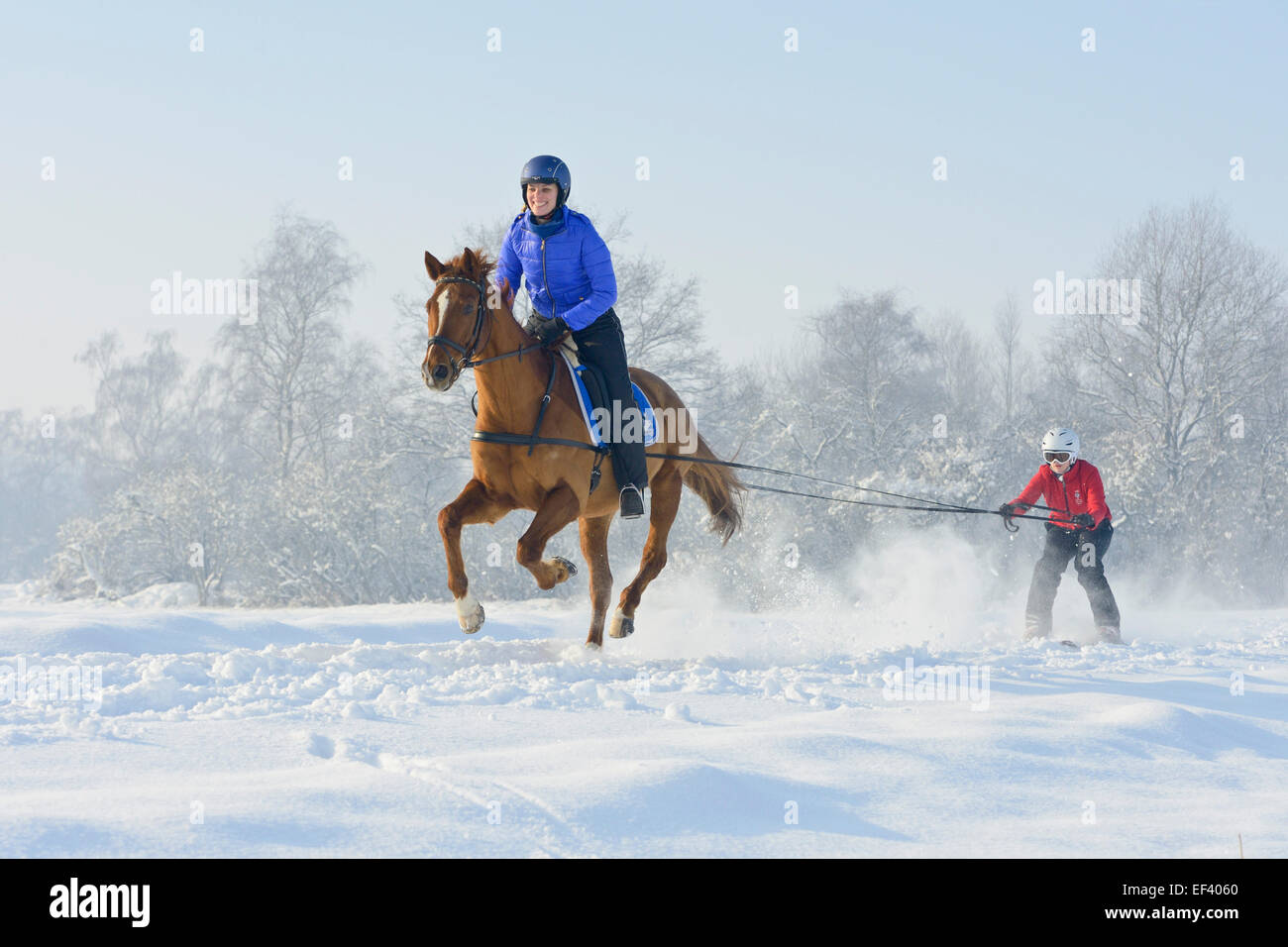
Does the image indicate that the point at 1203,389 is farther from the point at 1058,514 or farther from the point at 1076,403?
the point at 1058,514

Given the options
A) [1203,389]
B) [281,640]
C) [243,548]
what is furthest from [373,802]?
[1203,389]

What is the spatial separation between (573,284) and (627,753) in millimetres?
3905

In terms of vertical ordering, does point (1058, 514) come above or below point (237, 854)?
above

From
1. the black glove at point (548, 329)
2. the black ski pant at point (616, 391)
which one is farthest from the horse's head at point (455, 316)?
the black ski pant at point (616, 391)

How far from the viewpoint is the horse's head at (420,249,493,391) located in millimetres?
6129

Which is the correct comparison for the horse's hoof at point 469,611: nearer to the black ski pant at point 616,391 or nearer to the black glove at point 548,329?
the black ski pant at point 616,391

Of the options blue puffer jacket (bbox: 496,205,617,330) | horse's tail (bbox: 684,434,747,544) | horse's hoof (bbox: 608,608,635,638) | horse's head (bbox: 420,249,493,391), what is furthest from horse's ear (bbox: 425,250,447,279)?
horse's tail (bbox: 684,434,747,544)

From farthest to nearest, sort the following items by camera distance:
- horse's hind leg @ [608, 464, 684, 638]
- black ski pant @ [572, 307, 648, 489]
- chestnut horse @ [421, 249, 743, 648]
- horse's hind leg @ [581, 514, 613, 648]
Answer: horse's hind leg @ [608, 464, 684, 638], horse's hind leg @ [581, 514, 613, 648], black ski pant @ [572, 307, 648, 489], chestnut horse @ [421, 249, 743, 648]

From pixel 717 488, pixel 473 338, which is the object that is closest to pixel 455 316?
pixel 473 338

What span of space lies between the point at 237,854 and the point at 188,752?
57.4 inches

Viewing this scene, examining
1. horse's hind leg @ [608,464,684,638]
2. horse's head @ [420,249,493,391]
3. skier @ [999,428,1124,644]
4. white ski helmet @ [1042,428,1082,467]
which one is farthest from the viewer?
white ski helmet @ [1042,428,1082,467]

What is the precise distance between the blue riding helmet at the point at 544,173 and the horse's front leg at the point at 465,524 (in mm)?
1876

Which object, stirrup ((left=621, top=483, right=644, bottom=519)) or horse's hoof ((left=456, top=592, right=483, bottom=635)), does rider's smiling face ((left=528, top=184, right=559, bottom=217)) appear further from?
horse's hoof ((left=456, top=592, right=483, bottom=635))

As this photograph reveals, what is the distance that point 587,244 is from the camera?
7.25m
